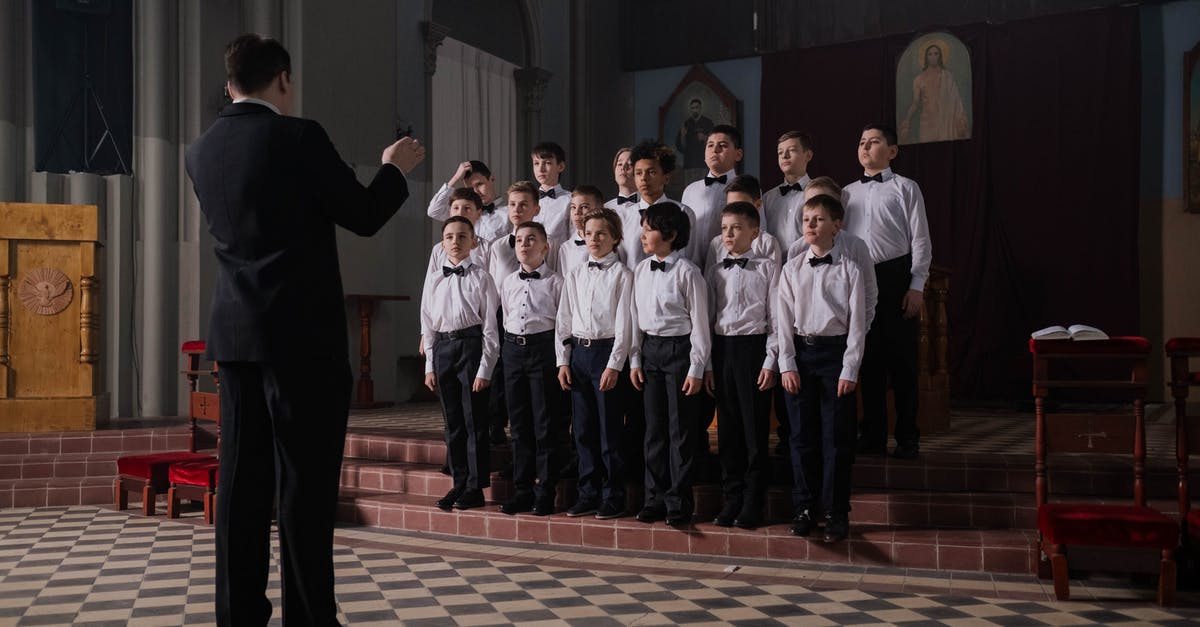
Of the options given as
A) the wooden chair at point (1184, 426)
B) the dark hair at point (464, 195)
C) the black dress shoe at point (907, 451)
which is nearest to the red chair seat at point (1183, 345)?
the wooden chair at point (1184, 426)

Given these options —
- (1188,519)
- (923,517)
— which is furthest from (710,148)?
(1188,519)

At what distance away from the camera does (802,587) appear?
396 cm

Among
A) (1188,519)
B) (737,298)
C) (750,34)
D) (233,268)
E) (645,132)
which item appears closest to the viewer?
(233,268)

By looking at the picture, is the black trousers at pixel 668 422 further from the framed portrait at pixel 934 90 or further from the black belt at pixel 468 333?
the framed portrait at pixel 934 90

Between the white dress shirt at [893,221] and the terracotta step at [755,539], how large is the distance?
1174 mm

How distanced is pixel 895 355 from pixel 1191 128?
232 inches

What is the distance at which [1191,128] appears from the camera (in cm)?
920

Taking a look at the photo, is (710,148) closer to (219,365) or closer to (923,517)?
(923,517)

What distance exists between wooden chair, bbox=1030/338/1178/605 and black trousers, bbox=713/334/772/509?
42.1 inches

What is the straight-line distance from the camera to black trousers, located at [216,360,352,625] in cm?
238

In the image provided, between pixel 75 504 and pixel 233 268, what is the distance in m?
4.26

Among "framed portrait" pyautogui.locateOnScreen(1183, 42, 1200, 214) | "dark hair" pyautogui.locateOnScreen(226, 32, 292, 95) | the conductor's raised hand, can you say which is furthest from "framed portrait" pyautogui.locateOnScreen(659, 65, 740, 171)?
"dark hair" pyautogui.locateOnScreen(226, 32, 292, 95)

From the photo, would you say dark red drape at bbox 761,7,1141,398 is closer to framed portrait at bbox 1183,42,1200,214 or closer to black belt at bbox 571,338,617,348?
framed portrait at bbox 1183,42,1200,214

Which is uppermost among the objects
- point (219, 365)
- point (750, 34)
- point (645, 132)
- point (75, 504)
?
point (750, 34)
